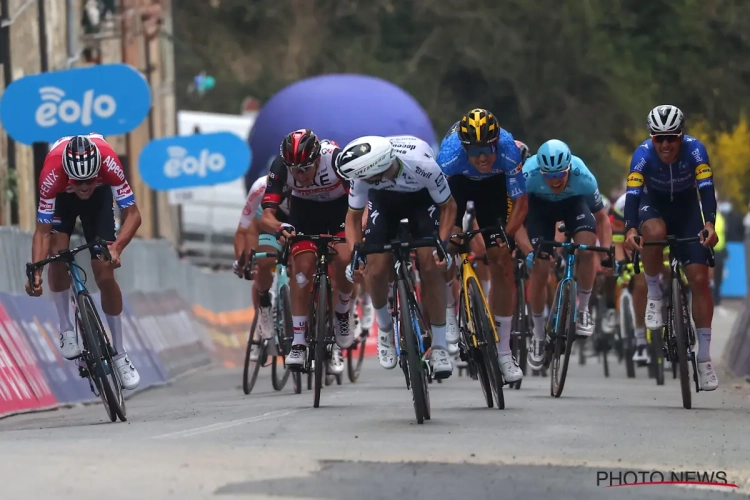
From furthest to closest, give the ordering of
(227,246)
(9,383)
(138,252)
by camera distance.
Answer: (227,246) → (138,252) → (9,383)

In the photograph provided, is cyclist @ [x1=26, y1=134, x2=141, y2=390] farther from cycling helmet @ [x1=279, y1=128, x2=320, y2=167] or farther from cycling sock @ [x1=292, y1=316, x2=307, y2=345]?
cycling sock @ [x1=292, y1=316, x2=307, y2=345]

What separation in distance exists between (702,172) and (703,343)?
48.0 inches

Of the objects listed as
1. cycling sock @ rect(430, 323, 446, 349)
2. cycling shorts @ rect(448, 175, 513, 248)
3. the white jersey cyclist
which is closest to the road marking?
cycling sock @ rect(430, 323, 446, 349)

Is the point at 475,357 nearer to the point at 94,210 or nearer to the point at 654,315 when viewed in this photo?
the point at 654,315

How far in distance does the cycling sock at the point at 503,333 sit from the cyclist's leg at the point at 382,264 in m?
1.16

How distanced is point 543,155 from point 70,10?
46.3 feet

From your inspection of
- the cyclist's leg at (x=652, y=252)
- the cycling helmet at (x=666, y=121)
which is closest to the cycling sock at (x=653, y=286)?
the cyclist's leg at (x=652, y=252)

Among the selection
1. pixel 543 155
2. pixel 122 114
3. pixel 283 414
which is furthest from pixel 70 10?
pixel 283 414

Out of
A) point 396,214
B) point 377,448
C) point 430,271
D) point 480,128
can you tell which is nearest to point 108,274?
point 396,214

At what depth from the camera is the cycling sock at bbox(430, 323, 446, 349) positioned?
38.7 feet

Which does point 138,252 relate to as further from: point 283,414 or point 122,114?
point 283,414

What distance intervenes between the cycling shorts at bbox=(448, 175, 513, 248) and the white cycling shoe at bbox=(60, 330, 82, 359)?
9.54 feet

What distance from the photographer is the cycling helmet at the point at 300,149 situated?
13.1 metres

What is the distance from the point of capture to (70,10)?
27219 millimetres
